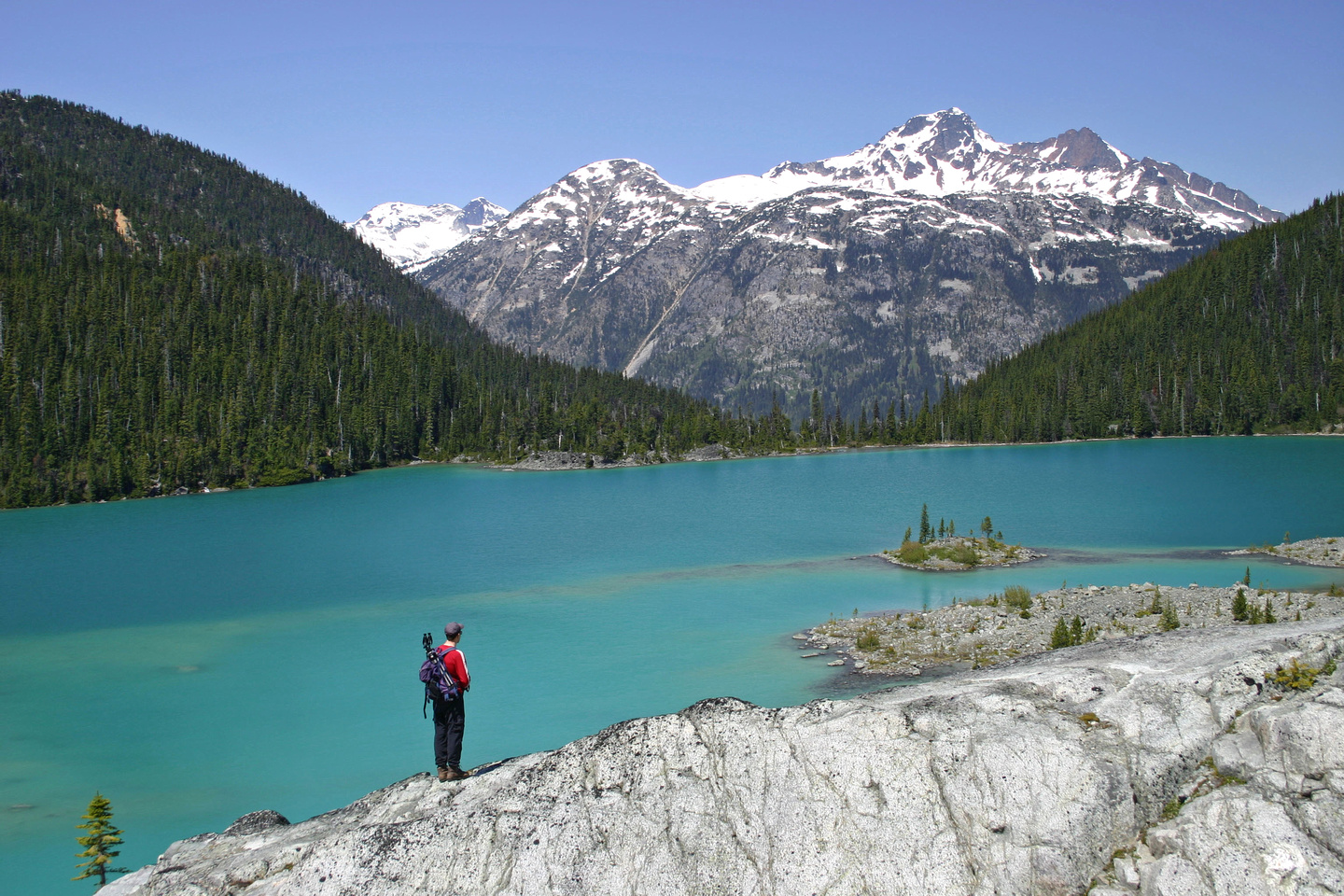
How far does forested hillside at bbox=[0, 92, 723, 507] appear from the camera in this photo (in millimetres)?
112750

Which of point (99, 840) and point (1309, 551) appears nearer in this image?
point (99, 840)

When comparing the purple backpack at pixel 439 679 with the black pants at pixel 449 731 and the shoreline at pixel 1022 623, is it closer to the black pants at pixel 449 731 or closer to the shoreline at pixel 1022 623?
the black pants at pixel 449 731

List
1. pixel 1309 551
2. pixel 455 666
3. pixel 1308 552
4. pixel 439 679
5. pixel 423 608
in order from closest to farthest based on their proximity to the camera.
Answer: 1. pixel 439 679
2. pixel 455 666
3. pixel 423 608
4. pixel 1308 552
5. pixel 1309 551

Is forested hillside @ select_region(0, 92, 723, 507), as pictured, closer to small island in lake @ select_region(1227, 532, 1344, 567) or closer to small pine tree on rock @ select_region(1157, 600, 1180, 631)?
small pine tree on rock @ select_region(1157, 600, 1180, 631)

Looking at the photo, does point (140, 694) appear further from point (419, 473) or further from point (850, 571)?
point (419, 473)

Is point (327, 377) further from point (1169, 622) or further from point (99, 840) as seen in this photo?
point (1169, 622)

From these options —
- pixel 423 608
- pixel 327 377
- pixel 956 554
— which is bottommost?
pixel 423 608

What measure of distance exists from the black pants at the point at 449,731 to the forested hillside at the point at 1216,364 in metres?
172

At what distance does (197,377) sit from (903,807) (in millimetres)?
147810

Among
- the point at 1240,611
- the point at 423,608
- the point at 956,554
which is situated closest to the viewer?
the point at 1240,611

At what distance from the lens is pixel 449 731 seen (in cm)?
1184

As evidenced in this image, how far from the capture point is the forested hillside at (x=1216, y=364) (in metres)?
155

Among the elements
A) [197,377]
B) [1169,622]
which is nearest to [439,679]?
[1169,622]

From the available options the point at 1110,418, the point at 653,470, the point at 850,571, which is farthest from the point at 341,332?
the point at 1110,418
